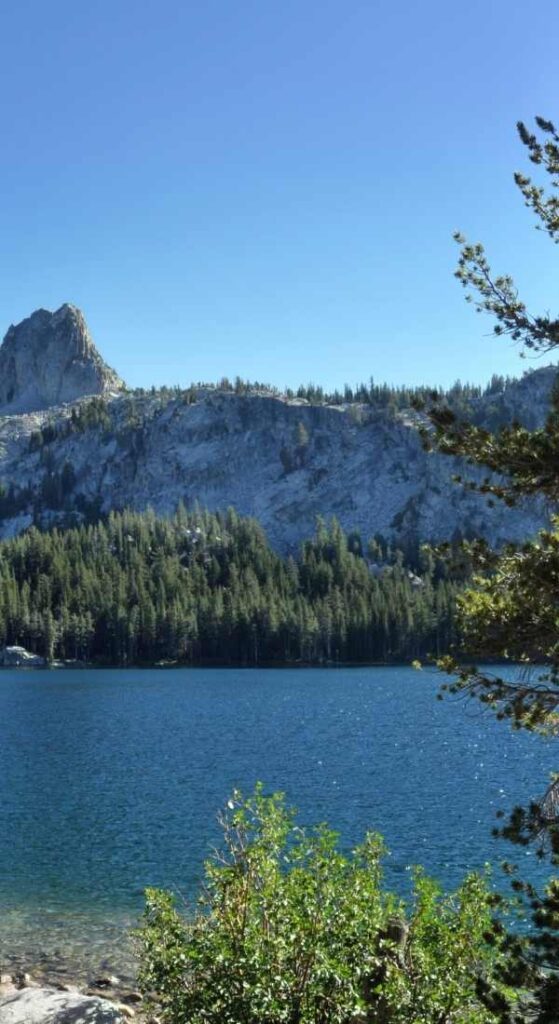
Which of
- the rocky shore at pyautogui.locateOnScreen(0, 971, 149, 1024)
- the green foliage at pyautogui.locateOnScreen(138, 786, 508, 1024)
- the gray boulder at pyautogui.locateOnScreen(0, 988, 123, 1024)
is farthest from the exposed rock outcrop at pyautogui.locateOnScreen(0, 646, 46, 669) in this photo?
the green foliage at pyautogui.locateOnScreen(138, 786, 508, 1024)

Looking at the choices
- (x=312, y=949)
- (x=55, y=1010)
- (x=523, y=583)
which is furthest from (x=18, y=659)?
(x=523, y=583)

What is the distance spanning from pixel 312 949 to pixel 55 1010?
6494mm

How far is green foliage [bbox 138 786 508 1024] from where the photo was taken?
1154 centimetres

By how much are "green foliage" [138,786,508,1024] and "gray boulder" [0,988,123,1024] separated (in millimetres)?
2848

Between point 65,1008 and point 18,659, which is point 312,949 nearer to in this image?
point 65,1008

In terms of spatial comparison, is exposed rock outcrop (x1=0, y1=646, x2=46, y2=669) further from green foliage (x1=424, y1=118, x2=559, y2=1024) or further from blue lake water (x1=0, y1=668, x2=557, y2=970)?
green foliage (x1=424, y1=118, x2=559, y2=1024)

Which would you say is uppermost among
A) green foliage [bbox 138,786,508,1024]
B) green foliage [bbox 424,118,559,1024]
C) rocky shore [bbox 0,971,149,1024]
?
green foliage [bbox 424,118,559,1024]

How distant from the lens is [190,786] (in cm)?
4731

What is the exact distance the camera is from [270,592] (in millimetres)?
196750

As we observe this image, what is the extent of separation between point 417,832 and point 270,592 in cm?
16100

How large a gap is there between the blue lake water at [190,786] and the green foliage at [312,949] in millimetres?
3180

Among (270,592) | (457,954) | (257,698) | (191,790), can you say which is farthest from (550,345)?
(270,592)

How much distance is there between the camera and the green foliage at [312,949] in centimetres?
1154

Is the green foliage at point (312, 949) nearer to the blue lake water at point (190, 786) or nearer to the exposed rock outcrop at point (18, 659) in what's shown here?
the blue lake water at point (190, 786)
